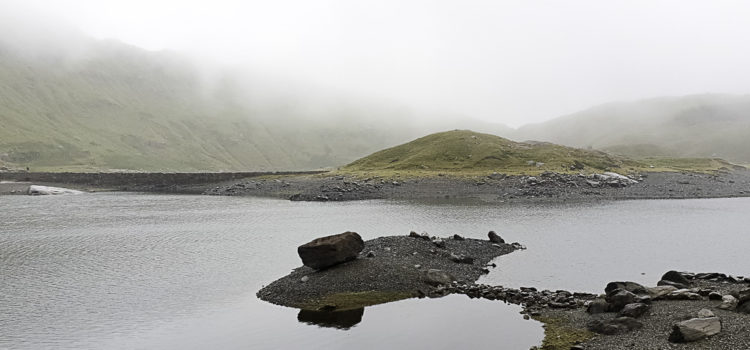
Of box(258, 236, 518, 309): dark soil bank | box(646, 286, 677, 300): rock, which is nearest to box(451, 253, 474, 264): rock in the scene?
box(258, 236, 518, 309): dark soil bank

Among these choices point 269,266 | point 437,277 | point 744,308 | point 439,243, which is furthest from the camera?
point 439,243

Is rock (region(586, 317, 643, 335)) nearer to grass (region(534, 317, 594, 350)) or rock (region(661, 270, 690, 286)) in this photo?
grass (region(534, 317, 594, 350))

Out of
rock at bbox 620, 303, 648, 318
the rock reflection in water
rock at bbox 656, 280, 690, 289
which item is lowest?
the rock reflection in water

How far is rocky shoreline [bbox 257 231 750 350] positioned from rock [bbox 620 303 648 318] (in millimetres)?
49

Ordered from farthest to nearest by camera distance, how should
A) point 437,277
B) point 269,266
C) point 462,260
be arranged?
point 269,266
point 462,260
point 437,277

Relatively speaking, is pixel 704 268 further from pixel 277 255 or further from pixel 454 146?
pixel 454 146

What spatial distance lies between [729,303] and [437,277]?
59.4 feet

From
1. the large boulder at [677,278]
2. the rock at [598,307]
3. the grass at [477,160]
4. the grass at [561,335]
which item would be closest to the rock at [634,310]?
the rock at [598,307]

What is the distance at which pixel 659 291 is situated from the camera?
31.3 metres

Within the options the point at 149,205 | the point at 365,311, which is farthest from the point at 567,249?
the point at 149,205

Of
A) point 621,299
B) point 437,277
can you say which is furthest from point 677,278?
point 437,277

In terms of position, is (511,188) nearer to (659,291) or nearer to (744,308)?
(659,291)

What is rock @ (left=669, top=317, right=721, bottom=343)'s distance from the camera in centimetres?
2323

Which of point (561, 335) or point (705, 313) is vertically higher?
point (705, 313)
